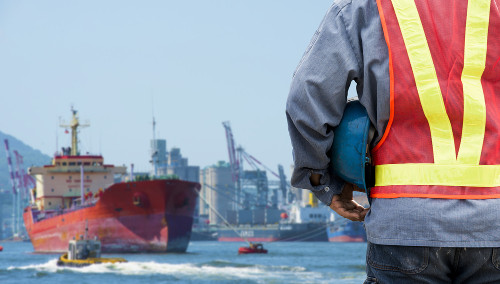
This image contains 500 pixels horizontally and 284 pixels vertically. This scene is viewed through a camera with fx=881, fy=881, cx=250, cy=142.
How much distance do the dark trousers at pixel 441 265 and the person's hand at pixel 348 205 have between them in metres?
0.23

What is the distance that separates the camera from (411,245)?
1.59 metres

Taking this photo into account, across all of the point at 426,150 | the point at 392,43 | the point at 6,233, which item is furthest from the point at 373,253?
the point at 6,233

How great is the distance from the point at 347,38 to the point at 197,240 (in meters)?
107

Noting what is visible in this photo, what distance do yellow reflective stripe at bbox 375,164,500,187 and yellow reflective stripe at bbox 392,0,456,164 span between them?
0.02 meters

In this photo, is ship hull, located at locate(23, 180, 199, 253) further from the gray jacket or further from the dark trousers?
the dark trousers

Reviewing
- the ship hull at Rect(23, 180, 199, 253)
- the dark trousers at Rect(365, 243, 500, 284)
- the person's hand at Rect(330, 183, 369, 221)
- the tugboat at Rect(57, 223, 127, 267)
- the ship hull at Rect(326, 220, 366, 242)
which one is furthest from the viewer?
the ship hull at Rect(326, 220, 366, 242)

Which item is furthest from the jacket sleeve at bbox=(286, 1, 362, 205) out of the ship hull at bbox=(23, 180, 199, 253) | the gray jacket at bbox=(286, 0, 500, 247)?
the ship hull at bbox=(23, 180, 199, 253)

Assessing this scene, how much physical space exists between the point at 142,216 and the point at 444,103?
39997 mm

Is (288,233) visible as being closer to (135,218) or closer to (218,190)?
(135,218)

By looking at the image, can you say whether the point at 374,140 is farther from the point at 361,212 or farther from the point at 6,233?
the point at 6,233

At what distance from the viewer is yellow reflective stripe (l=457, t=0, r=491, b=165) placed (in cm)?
162

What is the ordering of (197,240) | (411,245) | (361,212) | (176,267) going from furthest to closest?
(197,240) < (176,267) < (361,212) < (411,245)

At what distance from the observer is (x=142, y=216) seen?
4109 cm

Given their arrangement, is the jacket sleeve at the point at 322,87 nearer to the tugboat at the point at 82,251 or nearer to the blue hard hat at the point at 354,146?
the blue hard hat at the point at 354,146
